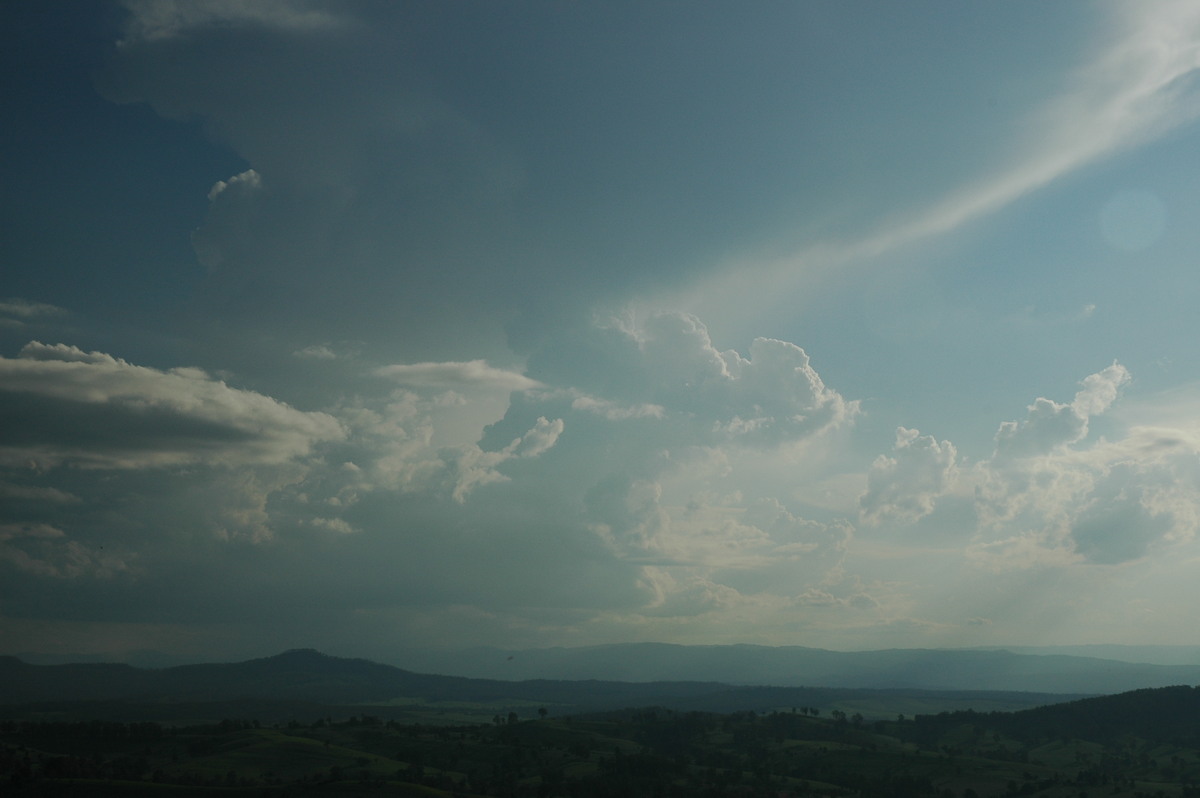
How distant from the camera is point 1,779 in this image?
522 feet

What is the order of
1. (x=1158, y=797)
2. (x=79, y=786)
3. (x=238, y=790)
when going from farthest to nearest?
(x=1158, y=797)
(x=238, y=790)
(x=79, y=786)

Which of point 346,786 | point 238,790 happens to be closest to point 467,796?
point 346,786

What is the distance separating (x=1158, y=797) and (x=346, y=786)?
A: 190143 millimetres

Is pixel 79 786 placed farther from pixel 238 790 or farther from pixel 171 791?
pixel 238 790

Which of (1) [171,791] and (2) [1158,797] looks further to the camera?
(2) [1158,797]

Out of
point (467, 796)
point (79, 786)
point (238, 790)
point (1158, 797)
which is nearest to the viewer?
point (79, 786)

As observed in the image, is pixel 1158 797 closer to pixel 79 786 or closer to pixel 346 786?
pixel 346 786

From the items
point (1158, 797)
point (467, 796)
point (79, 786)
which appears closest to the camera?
point (79, 786)

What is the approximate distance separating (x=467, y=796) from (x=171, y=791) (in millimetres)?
59290

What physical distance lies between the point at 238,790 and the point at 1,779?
42875mm

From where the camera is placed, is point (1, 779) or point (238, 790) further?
point (238, 790)

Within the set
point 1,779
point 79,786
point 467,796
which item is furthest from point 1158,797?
point 1,779

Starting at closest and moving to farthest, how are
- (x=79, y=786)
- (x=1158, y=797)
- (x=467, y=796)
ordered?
(x=79, y=786) → (x=467, y=796) → (x=1158, y=797)

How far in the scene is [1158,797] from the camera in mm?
199750
